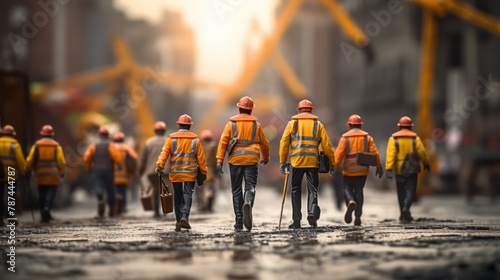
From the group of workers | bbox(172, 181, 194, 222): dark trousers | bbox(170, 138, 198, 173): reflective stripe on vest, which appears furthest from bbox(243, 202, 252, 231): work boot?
bbox(170, 138, 198, 173): reflective stripe on vest

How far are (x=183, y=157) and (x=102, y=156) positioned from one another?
5.96m

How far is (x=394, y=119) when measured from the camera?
246 ft

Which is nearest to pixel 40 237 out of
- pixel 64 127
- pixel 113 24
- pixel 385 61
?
pixel 64 127

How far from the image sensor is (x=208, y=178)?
22.0m

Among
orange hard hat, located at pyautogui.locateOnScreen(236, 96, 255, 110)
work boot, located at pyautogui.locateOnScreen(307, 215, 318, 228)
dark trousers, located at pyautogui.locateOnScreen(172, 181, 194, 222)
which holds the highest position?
orange hard hat, located at pyautogui.locateOnScreen(236, 96, 255, 110)

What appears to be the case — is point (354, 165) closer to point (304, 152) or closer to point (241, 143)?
point (304, 152)

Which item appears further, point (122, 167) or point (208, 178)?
point (208, 178)

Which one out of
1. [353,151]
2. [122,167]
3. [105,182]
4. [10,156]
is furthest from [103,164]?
[353,151]

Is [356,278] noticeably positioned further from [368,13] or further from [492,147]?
[368,13]

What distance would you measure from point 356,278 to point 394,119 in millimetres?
67411

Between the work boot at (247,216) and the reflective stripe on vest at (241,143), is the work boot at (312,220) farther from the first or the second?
the reflective stripe on vest at (241,143)

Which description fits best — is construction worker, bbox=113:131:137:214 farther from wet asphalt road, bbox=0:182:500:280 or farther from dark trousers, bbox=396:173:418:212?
dark trousers, bbox=396:173:418:212

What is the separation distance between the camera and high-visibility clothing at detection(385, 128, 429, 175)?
1653 centimetres

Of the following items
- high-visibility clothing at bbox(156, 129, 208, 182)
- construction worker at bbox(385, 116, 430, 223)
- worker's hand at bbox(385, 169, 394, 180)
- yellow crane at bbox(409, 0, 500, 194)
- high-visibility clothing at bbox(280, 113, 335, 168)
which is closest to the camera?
high-visibility clothing at bbox(156, 129, 208, 182)
